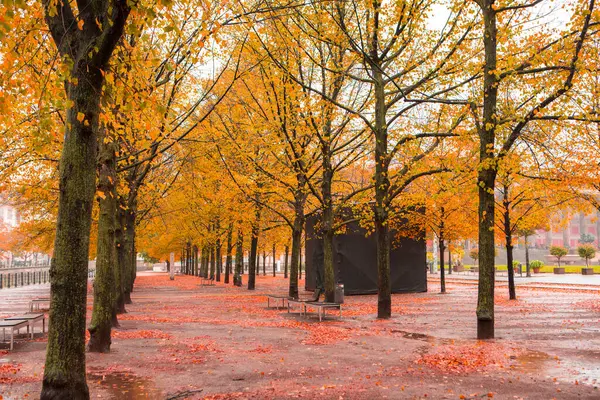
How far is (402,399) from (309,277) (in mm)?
22677

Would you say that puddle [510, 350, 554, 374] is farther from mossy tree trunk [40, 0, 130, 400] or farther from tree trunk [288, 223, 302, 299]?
tree trunk [288, 223, 302, 299]

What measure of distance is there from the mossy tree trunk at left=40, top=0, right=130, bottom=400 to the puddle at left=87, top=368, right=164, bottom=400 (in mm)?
1344

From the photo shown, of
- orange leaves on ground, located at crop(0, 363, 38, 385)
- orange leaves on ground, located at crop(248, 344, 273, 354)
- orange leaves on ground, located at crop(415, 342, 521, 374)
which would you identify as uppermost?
orange leaves on ground, located at crop(0, 363, 38, 385)

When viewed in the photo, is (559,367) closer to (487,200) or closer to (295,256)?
(487,200)

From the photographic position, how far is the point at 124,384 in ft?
24.1

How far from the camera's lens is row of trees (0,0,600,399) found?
17.6 feet

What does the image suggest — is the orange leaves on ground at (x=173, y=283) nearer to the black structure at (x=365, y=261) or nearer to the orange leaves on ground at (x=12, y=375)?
the black structure at (x=365, y=261)

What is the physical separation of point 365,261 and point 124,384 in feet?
65.7

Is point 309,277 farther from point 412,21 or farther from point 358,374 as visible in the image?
point 358,374

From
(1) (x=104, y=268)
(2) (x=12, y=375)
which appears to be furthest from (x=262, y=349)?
(2) (x=12, y=375)

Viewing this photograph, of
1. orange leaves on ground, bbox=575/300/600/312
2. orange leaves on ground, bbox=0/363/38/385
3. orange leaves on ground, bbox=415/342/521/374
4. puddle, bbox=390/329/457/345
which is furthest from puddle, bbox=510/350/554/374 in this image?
orange leaves on ground, bbox=575/300/600/312

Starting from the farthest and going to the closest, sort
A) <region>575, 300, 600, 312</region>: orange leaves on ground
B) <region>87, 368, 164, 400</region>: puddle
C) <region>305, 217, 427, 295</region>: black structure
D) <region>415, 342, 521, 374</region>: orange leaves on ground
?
<region>305, 217, 427, 295</region>: black structure → <region>575, 300, 600, 312</region>: orange leaves on ground → <region>415, 342, 521, 374</region>: orange leaves on ground → <region>87, 368, 164, 400</region>: puddle

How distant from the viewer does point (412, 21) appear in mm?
14305

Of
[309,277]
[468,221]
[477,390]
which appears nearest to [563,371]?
[477,390]
